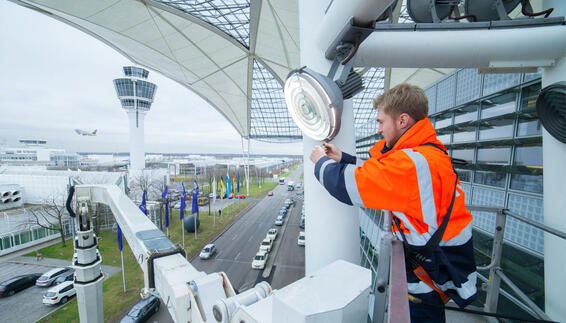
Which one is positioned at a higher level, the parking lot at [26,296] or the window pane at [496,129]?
the window pane at [496,129]

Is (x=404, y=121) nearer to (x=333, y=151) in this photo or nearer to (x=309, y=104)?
(x=333, y=151)

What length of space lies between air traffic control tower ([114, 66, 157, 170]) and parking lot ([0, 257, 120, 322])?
2294cm

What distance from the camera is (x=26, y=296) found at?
35.8ft

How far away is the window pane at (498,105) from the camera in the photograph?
3834 millimetres

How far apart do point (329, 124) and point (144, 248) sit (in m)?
2.61

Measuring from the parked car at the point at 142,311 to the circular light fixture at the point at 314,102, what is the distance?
11630 mm

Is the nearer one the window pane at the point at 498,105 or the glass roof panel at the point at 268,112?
the window pane at the point at 498,105

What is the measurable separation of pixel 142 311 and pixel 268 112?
2413 cm

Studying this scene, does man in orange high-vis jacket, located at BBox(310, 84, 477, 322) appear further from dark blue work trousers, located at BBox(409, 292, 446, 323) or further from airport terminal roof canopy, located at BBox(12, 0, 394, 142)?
airport terminal roof canopy, located at BBox(12, 0, 394, 142)

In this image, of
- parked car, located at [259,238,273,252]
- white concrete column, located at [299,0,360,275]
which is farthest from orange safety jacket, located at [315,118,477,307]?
parked car, located at [259,238,273,252]

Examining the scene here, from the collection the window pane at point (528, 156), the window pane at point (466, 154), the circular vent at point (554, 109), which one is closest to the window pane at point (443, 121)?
the window pane at point (466, 154)

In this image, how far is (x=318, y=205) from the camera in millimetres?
1665

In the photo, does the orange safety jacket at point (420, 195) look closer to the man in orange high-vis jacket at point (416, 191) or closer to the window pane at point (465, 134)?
the man in orange high-vis jacket at point (416, 191)

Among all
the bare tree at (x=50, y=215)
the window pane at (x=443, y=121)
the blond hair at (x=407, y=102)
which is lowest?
the bare tree at (x=50, y=215)
